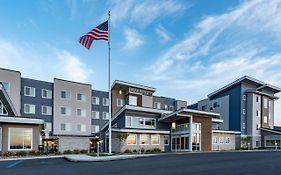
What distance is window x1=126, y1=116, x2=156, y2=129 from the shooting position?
128ft

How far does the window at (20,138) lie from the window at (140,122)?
12811mm

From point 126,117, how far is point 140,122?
2.30 meters

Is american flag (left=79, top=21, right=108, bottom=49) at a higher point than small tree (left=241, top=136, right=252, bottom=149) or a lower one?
higher

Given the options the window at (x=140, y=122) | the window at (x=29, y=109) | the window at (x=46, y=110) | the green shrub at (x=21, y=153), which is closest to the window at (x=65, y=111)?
the window at (x=46, y=110)

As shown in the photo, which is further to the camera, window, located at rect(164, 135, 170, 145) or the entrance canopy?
window, located at rect(164, 135, 170, 145)

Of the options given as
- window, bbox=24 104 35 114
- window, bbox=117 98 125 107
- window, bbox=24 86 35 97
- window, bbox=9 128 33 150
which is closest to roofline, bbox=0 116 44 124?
window, bbox=9 128 33 150

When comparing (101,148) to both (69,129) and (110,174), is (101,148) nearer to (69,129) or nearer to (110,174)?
(69,129)

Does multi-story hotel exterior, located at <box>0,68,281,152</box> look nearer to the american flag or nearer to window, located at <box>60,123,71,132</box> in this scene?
window, located at <box>60,123,71,132</box>

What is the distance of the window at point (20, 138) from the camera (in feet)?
94.6

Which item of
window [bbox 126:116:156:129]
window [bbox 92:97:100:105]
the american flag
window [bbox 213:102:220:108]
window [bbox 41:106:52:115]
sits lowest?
window [bbox 126:116:156:129]

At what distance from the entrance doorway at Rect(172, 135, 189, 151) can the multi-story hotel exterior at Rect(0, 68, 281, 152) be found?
13cm

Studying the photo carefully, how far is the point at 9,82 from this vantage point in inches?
1703

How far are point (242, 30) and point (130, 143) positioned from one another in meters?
19.7

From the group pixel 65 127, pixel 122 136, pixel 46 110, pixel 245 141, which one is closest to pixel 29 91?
pixel 46 110
